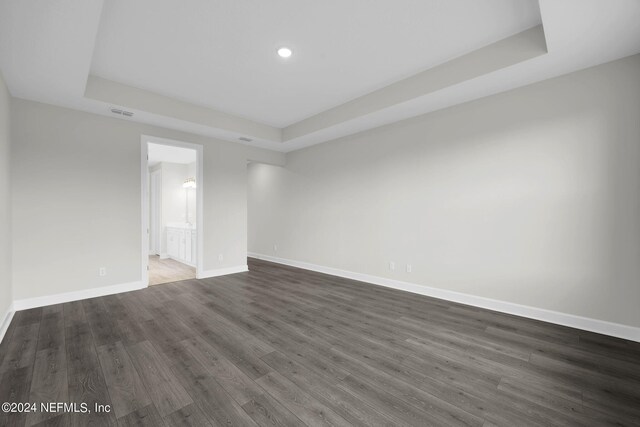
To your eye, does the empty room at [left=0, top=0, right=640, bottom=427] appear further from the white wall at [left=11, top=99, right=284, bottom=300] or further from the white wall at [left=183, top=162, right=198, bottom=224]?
the white wall at [left=183, top=162, right=198, bottom=224]

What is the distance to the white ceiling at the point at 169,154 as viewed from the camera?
618 centimetres

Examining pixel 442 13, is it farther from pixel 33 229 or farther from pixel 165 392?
pixel 33 229

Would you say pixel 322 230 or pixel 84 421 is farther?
pixel 322 230

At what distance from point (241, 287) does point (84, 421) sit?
9.47 ft

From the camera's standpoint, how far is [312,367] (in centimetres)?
214

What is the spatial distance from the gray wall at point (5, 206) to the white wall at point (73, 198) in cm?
23

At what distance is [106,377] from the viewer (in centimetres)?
198

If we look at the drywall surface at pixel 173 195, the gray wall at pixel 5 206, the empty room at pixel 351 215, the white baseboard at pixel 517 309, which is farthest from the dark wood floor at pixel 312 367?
the drywall surface at pixel 173 195

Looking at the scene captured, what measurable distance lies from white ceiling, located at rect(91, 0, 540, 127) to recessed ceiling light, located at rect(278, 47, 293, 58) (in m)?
0.07

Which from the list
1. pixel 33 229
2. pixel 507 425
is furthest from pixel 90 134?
pixel 507 425

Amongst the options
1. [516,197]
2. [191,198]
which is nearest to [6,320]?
[191,198]

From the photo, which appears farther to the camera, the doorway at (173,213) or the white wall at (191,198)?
the white wall at (191,198)

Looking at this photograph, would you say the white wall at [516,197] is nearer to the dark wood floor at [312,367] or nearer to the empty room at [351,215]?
the empty room at [351,215]

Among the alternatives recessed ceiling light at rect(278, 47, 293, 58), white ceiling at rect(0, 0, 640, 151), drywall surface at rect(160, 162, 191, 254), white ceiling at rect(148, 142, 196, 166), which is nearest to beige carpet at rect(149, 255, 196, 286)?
drywall surface at rect(160, 162, 191, 254)
